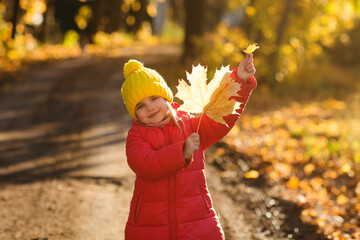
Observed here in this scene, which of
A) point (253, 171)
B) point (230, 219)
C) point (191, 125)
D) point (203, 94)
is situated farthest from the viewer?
point (253, 171)

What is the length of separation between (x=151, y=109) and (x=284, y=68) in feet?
35.3

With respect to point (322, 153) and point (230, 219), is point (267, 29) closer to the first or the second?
point (322, 153)

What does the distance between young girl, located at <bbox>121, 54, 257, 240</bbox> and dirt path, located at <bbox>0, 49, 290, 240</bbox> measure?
161cm

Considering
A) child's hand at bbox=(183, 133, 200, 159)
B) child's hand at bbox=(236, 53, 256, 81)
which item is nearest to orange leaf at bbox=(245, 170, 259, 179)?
child's hand at bbox=(236, 53, 256, 81)

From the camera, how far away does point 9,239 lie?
13.6ft

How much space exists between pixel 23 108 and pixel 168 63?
691 centimetres

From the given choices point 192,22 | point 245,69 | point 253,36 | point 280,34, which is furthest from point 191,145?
point 253,36

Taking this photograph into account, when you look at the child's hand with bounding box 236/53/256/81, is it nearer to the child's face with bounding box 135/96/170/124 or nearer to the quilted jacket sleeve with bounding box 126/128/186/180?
the child's face with bounding box 135/96/170/124

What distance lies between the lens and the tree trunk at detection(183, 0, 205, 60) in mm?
14516

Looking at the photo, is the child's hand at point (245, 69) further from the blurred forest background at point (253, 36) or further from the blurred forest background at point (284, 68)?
the blurred forest background at point (253, 36)

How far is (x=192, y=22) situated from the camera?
1461 cm

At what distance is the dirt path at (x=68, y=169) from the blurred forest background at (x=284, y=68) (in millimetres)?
1068

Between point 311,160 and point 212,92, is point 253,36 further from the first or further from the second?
point 212,92

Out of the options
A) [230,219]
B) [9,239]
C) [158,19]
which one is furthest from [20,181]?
[158,19]
